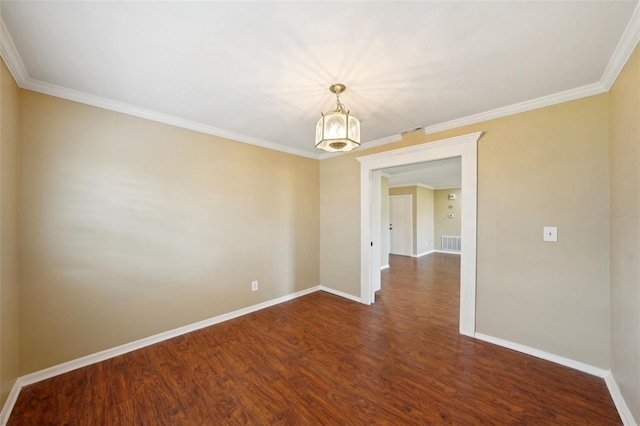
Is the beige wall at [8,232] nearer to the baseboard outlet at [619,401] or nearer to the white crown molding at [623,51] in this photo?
the white crown molding at [623,51]

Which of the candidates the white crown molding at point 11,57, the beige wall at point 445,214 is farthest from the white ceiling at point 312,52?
the beige wall at point 445,214

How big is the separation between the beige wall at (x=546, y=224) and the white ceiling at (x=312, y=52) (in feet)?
0.94

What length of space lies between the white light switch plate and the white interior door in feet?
18.2

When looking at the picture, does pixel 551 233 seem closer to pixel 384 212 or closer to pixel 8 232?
pixel 384 212

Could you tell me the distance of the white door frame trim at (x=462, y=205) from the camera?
2.62 meters

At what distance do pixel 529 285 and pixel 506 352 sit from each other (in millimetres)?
696

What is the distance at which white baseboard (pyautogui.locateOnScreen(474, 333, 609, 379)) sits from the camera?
2.02 m

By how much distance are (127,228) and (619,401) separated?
4.21m

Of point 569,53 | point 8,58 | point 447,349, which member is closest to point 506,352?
point 447,349

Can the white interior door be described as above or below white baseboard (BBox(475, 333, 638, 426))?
above

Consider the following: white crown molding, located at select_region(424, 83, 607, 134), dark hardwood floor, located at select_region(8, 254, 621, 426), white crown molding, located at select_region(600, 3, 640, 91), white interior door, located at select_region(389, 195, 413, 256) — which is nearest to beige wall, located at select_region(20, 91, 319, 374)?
dark hardwood floor, located at select_region(8, 254, 621, 426)

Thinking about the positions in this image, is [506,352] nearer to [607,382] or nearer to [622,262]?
[607,382]

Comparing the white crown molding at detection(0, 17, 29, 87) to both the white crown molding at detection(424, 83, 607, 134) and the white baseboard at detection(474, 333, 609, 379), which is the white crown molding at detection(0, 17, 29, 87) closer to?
the white crown molding at detection(424, 83, 607, 134)

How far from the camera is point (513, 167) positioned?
2.40m
